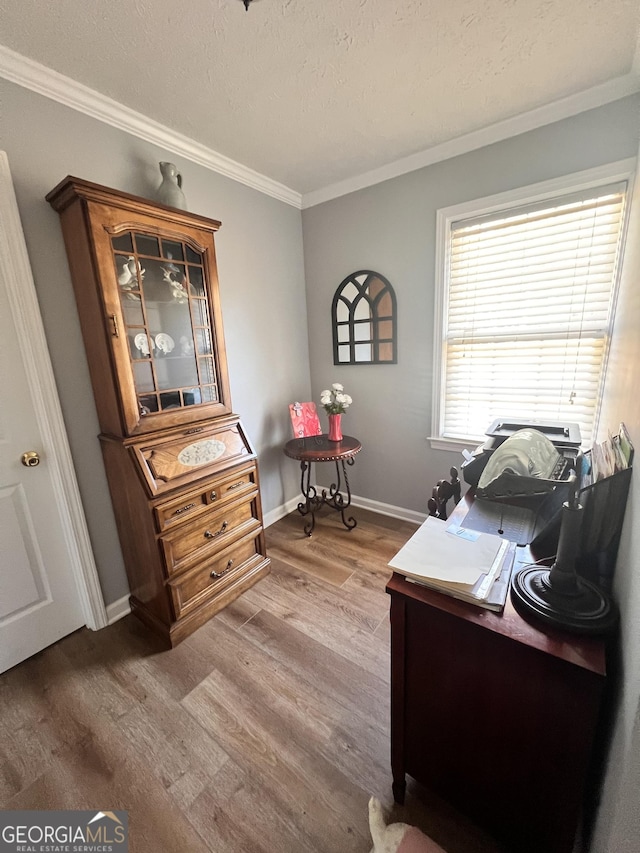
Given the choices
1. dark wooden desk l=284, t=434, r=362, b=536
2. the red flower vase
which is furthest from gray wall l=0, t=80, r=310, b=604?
the red flower vase

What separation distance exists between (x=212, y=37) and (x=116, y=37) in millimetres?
349

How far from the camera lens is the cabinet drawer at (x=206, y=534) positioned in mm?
1638

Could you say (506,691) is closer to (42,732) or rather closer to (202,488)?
(202,488)

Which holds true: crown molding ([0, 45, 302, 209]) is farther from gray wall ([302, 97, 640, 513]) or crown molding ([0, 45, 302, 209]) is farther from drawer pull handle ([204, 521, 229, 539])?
drawer pull handle ([204, 521, 229, 539])

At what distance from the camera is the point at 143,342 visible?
164cm

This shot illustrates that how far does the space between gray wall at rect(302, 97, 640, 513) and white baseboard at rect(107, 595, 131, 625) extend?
182 centimetres

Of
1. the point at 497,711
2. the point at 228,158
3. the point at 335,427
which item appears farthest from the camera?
the point at 335,427

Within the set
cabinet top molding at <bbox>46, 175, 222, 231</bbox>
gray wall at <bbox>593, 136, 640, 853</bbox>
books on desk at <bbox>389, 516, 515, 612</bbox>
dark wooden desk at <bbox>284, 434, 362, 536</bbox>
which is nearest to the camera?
gray wall at <bbox>593, 136, 640, 853</bbox>

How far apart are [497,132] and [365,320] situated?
1.25 meters

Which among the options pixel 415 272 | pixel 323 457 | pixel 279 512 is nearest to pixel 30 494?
pixel 323 457

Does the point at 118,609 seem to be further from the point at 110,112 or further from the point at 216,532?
the point at 110,112

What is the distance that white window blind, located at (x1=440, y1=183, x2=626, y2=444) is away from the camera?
1774 millimetres

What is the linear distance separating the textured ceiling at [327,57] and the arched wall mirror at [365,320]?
86 centimetres

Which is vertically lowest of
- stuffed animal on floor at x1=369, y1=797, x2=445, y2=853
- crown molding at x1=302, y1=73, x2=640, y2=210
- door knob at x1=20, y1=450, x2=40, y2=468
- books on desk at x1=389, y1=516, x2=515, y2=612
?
stuffed animal on floor at x1=369, y1=797, x2=445, y2=853
